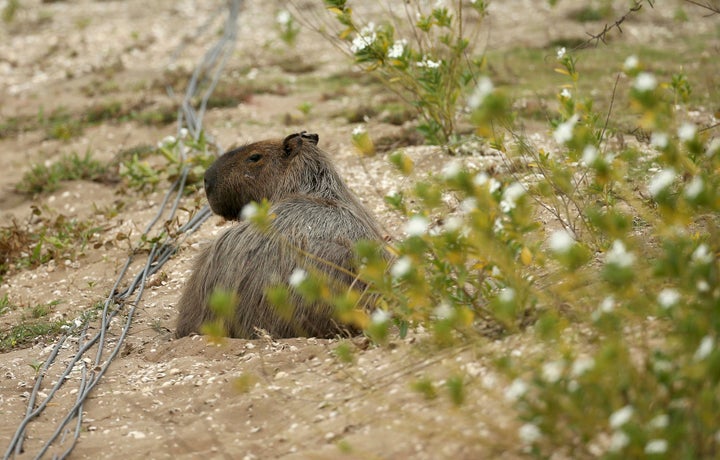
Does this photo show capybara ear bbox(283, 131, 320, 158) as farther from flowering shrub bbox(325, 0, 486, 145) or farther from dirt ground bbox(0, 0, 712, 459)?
dirt ground bbox(0, 0, 712, 459)

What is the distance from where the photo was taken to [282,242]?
15.0 feet

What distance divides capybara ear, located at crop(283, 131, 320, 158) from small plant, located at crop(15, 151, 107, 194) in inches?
129

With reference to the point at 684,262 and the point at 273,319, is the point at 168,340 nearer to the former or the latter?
the point at 273,319

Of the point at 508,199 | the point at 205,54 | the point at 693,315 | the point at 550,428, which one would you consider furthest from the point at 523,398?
the point at 205,54

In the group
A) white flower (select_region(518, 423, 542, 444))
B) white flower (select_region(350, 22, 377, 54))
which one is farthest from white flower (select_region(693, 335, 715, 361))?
white flower (select_region(350, 22, 377, 54))

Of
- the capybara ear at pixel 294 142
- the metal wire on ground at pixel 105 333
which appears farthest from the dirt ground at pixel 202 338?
the capybara ear at pixel 294 142

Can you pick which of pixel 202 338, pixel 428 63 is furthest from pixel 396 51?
pixel 202 338

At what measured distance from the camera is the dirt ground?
10.9ft

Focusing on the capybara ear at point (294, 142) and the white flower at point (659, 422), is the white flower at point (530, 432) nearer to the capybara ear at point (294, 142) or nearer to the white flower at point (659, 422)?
the white flower at point (659, 422)

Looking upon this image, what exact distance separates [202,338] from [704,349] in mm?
2996

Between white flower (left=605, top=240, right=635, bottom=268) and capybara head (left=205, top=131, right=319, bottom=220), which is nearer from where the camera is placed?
white flower (left=605, top=240, right=635, bottom=268)

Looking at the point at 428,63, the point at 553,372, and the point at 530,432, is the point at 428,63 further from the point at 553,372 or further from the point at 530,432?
the point at 530,432

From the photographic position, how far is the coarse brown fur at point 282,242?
4.57 metres

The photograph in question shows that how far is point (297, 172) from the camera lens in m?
Result: 5.36
